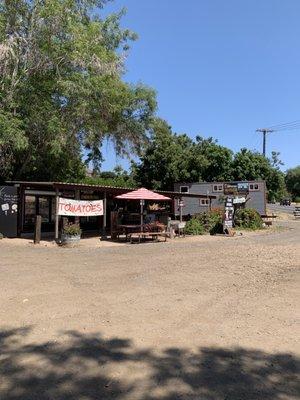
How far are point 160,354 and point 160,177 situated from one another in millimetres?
35396

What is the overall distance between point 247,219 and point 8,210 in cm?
1324

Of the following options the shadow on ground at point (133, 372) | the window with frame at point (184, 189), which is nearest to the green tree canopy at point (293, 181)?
the window with frame at point (184, 189)

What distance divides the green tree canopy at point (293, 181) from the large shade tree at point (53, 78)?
90150 millimetres

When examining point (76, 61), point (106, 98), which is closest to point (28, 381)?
point (76, 61)

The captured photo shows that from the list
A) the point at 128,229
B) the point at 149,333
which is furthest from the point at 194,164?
the point at 149,333

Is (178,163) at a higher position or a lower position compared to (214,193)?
higher

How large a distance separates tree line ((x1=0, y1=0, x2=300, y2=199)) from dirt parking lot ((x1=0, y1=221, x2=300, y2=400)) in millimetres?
12528

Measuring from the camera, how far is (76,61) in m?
21.4

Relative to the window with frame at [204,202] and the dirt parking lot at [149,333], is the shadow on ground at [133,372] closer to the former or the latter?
the dirt parking lot at [149,333]

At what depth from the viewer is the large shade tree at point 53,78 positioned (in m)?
20.8

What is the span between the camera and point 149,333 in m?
5.54

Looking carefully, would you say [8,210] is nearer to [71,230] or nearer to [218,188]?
[71,230]

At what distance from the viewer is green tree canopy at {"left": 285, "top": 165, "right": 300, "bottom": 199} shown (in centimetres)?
10900

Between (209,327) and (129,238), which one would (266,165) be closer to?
(129,238)
